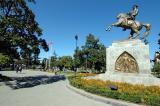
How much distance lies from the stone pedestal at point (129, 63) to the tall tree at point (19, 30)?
31.6ft

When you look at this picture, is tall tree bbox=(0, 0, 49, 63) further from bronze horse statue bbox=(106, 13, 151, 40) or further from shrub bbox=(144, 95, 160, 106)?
shrub bbox=(144, 95, 160, 106)

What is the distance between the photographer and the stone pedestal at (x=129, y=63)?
2283 centimetres

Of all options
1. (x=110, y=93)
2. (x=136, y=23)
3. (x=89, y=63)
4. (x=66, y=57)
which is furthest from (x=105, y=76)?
(x=66, y=57)

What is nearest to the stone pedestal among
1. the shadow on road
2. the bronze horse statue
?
the bronze horse statue

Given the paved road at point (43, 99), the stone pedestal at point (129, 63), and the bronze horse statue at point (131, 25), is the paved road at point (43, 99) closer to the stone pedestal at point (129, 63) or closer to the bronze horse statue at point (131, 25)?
the stone pedestal at point (129, 63)

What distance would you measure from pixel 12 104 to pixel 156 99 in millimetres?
8252

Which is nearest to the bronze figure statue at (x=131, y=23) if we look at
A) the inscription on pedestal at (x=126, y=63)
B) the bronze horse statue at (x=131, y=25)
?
the bronze horse statue at (x=131, y=25)

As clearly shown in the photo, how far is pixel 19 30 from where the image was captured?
25.7 meters

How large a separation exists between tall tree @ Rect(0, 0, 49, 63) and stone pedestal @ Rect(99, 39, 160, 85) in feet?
31.6

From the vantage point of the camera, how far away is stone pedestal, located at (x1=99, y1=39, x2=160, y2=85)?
2283 centimetres

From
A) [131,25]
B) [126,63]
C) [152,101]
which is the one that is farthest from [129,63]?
[152,101]

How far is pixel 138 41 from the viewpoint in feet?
79.9

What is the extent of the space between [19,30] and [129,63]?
13785 millimetres

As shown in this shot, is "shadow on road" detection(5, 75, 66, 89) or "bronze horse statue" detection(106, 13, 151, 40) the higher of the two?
"bronze horse statue" detection(106, 13, 151, 40)
